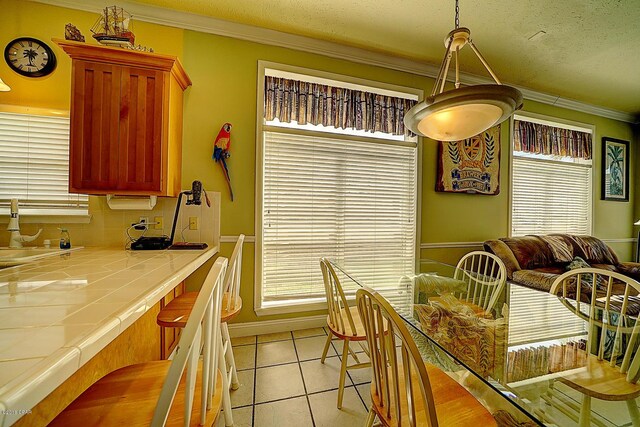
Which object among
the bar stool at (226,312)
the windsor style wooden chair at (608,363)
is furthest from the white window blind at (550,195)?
the bar stool at (226,312)

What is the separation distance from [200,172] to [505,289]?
104 inches

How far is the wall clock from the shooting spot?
6.28ft

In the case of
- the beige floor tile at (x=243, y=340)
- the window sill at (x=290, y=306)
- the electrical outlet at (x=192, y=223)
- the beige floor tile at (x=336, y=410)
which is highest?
the electrical outlet at (x=192, y=223)

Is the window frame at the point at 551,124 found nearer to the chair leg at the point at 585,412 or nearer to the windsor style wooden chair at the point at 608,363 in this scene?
the windsor style wooden chair at the point at 608,363

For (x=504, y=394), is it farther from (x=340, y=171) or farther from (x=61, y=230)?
(x=61, y=230)

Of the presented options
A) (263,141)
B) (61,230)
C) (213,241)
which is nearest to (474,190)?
(263,141)

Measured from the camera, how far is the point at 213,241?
7.57 feet

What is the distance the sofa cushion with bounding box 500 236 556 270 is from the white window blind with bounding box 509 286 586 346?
1.32 metres

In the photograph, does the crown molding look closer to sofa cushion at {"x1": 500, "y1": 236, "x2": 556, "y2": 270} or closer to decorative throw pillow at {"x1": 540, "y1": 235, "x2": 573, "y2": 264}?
sofa cushion at {"x1": 500, "y1": 236, "x2": 556, "y2": 270}

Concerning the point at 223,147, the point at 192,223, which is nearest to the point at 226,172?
the point at 223,147

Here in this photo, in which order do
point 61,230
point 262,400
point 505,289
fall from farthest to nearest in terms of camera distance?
point 61,230
point 505,289
point 262,400

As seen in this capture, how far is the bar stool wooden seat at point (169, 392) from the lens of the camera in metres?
0.65

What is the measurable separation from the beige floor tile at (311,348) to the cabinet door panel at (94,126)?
1981 mm

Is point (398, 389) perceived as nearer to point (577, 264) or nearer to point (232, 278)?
point (232, 278)
